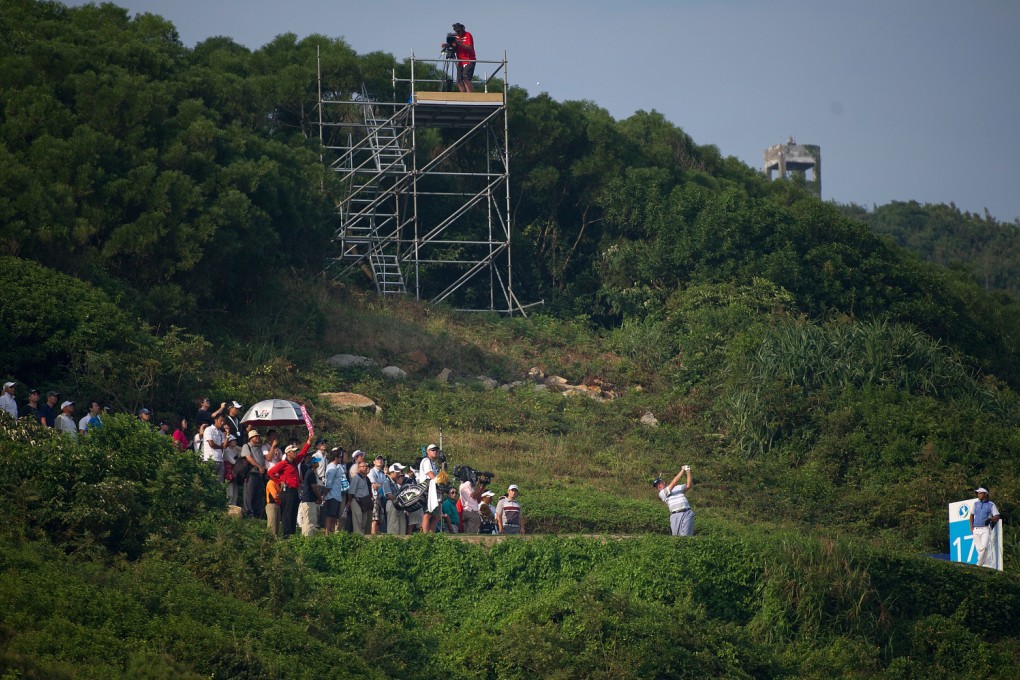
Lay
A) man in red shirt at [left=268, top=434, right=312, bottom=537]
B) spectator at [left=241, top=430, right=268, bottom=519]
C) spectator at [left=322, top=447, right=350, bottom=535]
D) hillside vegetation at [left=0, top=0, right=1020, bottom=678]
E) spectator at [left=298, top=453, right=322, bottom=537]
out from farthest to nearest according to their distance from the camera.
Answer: spectator at [left=322, top=447, right=350, bottom=535] < spectator at [left=241, top=430, right=268, bottom=519] < spectator at [left=298, top=453, right=322, bottom=537] < man in red shirt at [left=268, top=434, right=312, bottom=537] < hillside vegetation at [left=0, top=0, right=1020, bottom=678]

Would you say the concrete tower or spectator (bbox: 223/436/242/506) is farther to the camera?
the concrete tower

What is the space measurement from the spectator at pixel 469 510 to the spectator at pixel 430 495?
0.49 meters

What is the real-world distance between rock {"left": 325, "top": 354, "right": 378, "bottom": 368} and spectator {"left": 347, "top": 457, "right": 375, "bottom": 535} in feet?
34.3

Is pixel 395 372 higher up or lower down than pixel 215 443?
higher up

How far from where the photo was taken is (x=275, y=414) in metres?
19.9

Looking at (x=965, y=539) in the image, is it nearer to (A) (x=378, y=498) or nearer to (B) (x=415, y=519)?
(B) (x=415, y=519)

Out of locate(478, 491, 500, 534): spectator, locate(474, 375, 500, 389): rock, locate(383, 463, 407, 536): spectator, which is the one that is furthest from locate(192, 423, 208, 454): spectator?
locate(474, 375, 500, 389): rock

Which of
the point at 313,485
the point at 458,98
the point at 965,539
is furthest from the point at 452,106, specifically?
the point at 313,485

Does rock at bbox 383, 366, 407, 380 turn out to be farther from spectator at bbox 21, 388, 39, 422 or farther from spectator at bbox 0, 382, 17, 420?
spectator at bbox 0, 382, 17, 420

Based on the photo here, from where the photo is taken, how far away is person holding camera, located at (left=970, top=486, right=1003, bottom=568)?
20406mm

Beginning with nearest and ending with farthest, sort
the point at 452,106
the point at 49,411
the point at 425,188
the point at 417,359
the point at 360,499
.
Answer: the point at 49,411 → the point at 360,499 → the point at 417,359 → the point at 452,106 → the point at 425,188

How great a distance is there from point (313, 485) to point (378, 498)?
5.11 ft

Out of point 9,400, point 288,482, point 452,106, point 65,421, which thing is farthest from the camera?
point 452,106

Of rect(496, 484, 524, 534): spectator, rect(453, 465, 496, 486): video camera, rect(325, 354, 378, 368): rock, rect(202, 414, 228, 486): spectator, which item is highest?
rect(325, 354, 378, 368): rock
